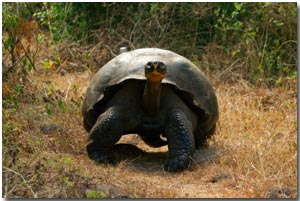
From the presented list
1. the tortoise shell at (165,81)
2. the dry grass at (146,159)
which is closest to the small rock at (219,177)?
the dry grass at (146,159)

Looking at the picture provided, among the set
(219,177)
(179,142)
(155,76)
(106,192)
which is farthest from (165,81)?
(106,192)

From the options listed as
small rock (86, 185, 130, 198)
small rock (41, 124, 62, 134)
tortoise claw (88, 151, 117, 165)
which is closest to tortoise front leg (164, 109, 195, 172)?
tortoise claw (88, 151, 117, 165)

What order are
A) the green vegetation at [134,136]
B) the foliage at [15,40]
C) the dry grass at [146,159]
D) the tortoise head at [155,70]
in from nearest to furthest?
the dry grass at [146,159] → the green vegetation at [134,136] → the tortoise head at [155,70] → the foliage at [15,40]

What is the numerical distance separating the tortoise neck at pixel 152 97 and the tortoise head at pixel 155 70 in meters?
0.12

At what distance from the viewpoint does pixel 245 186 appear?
14.6 feet

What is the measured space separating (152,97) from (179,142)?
0.39m

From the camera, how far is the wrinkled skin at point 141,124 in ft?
16.6

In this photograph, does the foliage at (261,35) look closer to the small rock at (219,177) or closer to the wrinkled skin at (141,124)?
the wrinkled skin at (141,124)

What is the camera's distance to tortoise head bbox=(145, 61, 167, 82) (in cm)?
495

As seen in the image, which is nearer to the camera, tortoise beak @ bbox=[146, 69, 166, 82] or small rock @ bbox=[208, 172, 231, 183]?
small rock @ bbox=[208, 172, 231, 183]

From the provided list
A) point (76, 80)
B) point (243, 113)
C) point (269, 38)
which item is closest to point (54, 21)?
point (76, 80)

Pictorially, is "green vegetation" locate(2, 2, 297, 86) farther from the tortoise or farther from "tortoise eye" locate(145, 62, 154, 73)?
"tortoise eye" locate(145, 62, 154, 73)

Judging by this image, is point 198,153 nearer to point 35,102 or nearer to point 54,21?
point 35,102

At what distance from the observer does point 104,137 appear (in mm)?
5176
